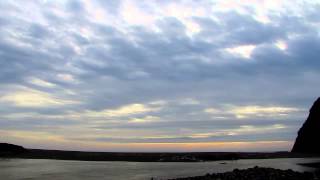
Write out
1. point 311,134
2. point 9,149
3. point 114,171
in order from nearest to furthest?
point 114,171, point 9,149, point 311,134

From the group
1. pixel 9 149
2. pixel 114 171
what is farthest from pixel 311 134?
pixel 114 171

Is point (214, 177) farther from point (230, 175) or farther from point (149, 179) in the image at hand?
point (149, 179)

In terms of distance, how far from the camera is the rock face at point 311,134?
168m

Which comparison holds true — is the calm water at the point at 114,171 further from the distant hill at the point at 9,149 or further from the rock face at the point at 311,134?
the rock face at the point at 311,134

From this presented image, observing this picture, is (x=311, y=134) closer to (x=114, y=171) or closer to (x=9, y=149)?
(x=9, y=149)

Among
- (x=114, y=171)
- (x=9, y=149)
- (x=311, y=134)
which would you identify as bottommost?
(x=114, y=171)

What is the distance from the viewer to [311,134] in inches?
6747

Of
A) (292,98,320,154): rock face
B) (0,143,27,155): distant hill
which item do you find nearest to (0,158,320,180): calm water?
(0,143,27,155): distant hill

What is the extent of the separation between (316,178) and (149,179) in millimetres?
19932

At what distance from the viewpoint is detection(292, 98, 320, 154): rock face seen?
16850cm

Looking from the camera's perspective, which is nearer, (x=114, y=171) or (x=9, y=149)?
(x=114, y=171)

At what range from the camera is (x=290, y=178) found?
165 ft

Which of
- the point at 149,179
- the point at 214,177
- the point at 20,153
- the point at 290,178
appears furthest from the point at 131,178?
the point at 20,153

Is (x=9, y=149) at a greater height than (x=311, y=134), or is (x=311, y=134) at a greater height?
(x=311, y=134)
